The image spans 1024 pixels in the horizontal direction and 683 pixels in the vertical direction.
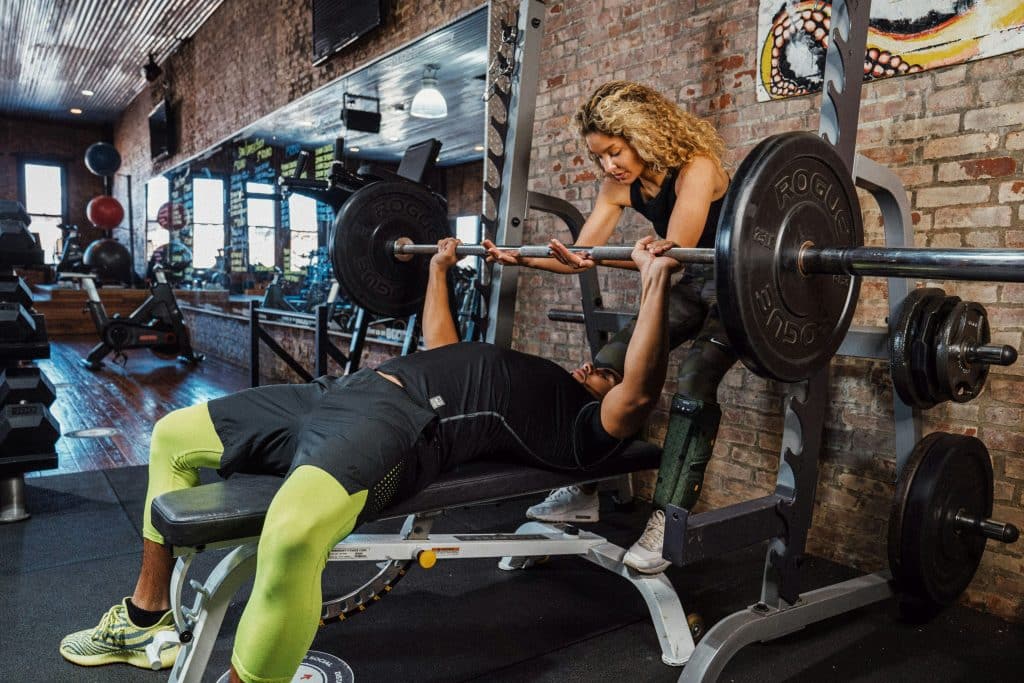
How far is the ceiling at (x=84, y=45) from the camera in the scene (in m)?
7.33

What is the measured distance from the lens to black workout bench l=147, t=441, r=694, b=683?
122 cm

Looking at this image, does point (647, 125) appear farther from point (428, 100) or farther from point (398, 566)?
point (428, 100)

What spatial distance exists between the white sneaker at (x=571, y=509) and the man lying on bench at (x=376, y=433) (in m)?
0.34

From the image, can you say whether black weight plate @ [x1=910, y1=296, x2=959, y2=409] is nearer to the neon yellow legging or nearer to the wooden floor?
the neon yellow legging

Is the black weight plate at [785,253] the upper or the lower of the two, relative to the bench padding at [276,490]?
upper

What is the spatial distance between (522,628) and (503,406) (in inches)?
22.8

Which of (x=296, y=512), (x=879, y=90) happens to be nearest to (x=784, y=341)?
(x=296, y=512)

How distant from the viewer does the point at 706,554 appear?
1309 mm

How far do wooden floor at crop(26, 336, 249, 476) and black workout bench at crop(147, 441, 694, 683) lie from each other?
2072 millimetres

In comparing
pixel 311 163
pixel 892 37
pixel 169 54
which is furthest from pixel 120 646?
pixel 169 54

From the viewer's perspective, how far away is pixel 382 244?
2.43m

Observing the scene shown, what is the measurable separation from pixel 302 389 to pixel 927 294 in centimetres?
134

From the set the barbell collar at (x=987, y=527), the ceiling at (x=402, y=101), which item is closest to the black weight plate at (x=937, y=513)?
the barbell collar at (x=987, y=527)

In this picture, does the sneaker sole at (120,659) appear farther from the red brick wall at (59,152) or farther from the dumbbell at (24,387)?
the red brick wall at (59,152)
